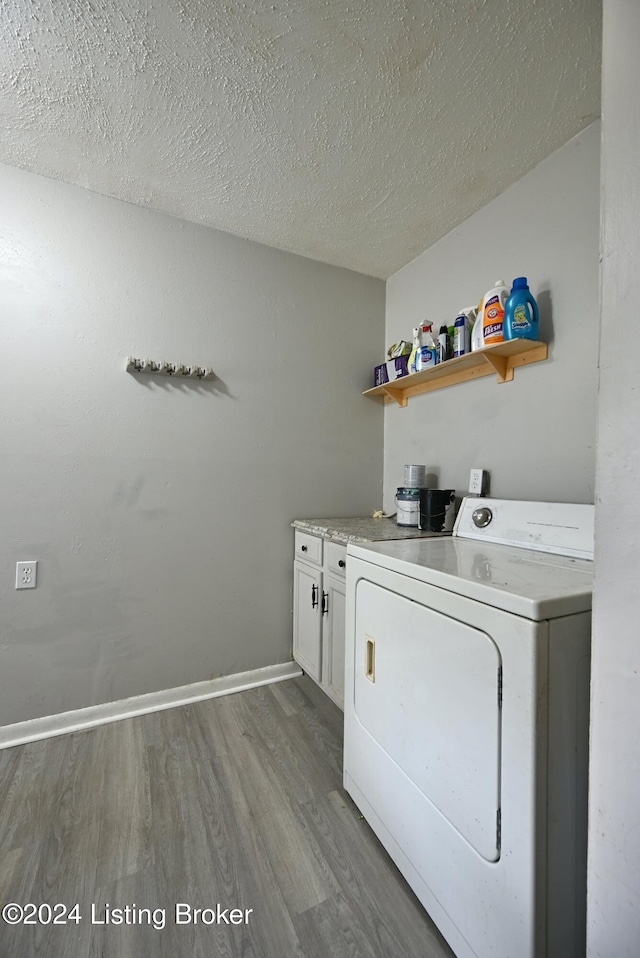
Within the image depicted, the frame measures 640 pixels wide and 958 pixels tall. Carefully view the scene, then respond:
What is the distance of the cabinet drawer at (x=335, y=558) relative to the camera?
165 centimetres

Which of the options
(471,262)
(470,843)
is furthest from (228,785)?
(471,262)

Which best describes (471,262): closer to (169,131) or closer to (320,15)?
(320,15)

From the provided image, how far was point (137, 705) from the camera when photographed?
1783 mm

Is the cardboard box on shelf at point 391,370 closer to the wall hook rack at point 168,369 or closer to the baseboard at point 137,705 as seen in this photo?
the wall hook rack at point 168,369

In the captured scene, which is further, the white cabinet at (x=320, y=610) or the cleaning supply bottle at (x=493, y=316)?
the white cabinet at (x=320, y=610)

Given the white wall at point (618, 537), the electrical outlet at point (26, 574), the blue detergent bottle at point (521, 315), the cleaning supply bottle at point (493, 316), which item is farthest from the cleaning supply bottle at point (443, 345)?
the electrical outlet at point (26, 574)

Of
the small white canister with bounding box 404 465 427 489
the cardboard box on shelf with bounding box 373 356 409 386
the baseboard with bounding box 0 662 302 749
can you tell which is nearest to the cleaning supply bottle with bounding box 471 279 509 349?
the cardboard box on shelf with bounding box 373 356 409 386

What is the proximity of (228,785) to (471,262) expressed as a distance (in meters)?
2.45

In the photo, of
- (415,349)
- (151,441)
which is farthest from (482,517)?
(151,441)

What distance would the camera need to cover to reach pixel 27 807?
1267 mm

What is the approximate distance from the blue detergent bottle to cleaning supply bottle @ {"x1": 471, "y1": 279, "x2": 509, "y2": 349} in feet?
0.17

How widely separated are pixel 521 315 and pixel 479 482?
2.30 feet

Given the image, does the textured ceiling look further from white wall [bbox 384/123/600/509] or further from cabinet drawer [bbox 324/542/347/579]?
cabinet drawer [bbox 324/542/347/579]

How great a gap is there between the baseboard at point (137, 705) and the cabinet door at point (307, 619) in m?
0.19
